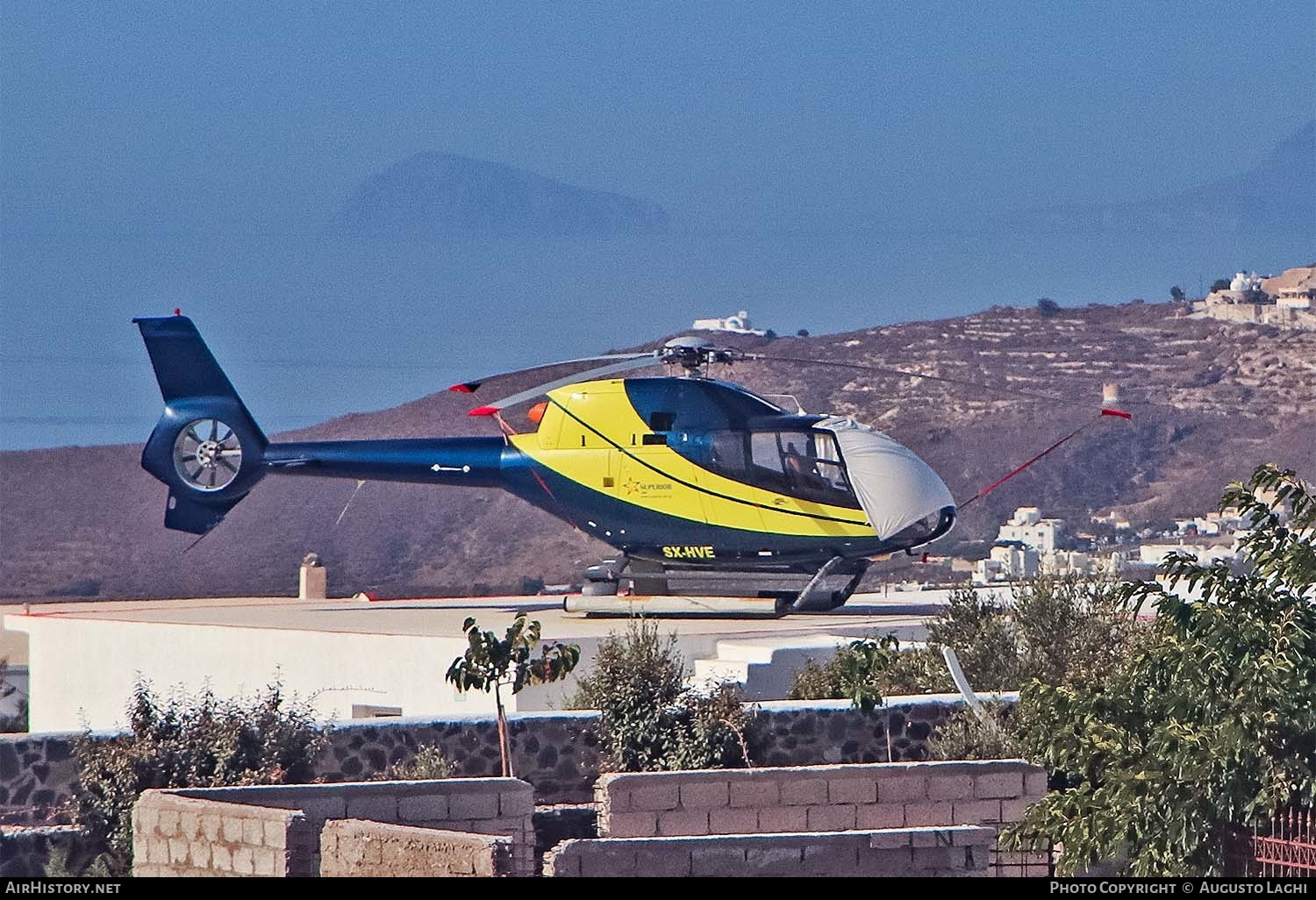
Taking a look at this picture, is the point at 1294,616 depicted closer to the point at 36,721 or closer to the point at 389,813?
the point at 389,813

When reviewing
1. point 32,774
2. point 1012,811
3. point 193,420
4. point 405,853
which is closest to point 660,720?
point 1012,811

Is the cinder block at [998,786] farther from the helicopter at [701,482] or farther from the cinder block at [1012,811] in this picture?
the helicopter at [701,482]

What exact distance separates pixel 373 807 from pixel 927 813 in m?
3.85

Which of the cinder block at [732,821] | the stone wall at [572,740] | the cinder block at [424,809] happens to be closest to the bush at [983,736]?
the stone wall at [572,740]

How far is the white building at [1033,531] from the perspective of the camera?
82.9 m

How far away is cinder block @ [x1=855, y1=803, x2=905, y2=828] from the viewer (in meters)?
15.1

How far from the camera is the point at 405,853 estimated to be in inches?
471

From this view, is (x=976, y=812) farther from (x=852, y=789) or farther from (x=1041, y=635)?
(x=1041, y=635)

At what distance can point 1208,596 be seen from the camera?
1462 cm

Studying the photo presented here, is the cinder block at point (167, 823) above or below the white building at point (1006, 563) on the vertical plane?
below

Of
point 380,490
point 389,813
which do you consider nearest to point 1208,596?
point 389,813

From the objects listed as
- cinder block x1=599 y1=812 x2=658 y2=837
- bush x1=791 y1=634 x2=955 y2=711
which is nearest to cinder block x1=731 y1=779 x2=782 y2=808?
cinder block x1=599 y1=812 x2=658 y2=837

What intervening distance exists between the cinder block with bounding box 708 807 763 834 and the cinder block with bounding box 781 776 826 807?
30cm

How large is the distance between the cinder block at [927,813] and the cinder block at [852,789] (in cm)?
26
